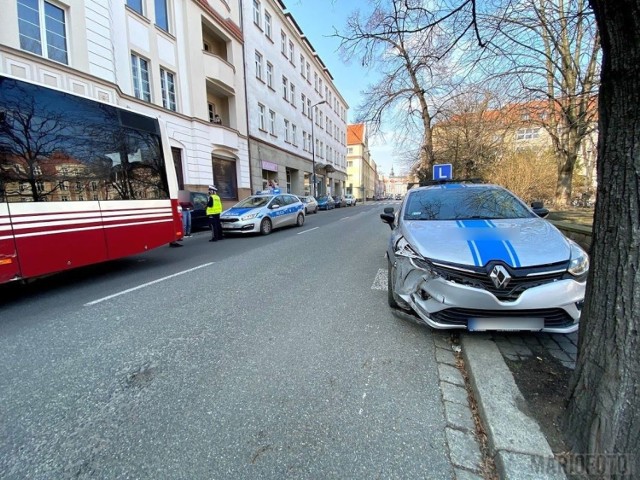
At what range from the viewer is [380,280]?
5.20 meters

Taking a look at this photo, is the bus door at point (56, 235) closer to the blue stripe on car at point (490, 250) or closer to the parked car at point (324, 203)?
the blue stripe on car at point (490, 250)

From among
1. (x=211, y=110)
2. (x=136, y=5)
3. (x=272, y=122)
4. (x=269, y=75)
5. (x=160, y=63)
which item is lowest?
(x=211, y=110)

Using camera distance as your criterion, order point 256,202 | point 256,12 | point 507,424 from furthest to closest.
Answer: point 256,12
point 256,202
point 507,424

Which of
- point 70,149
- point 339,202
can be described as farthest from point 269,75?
point 70,149

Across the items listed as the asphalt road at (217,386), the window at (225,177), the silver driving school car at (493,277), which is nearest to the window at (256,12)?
the window at (225,177)

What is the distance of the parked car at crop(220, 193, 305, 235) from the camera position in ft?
35.6

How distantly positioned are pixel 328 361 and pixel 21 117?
17.0 feet

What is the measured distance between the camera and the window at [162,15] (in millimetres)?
14355

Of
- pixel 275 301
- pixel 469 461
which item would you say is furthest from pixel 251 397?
pixel 275 301

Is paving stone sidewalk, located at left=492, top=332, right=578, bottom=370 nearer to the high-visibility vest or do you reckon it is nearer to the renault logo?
the renault logo

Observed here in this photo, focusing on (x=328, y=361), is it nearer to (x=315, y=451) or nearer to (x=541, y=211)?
(x=315, y=451)

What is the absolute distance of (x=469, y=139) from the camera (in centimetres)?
2122

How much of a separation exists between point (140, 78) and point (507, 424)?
16.6 m

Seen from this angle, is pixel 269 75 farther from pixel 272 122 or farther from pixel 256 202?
pixel 256 202
